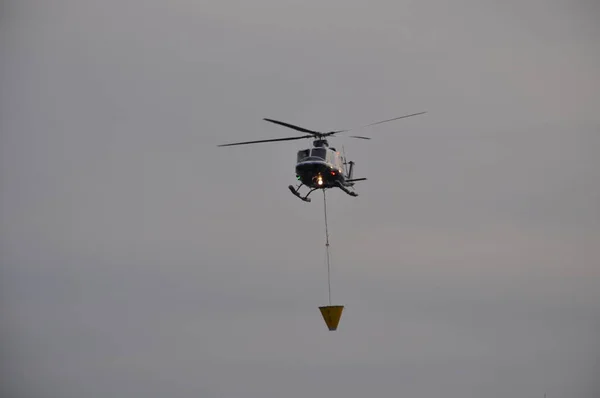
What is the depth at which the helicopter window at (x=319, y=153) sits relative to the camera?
64750 millimetres

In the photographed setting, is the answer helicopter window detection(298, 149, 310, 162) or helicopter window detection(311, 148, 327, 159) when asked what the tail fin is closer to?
helicopter window detection(311, 148, 327, 159)

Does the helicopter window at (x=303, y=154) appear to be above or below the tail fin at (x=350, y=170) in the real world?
below

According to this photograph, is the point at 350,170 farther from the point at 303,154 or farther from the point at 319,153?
the point at 303,154

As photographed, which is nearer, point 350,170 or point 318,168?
point 318,168

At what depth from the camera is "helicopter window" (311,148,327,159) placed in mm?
64750

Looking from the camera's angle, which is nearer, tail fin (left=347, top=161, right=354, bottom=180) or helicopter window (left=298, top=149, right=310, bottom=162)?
helicopter window (left=298, top=149, right=310, bottom=162)

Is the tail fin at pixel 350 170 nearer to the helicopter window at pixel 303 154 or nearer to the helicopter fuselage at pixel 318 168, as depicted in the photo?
the helicopter fuselage at pixel 318 168

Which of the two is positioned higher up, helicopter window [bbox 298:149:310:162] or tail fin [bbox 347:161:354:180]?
tail fin [bbox 347:161:354:180]

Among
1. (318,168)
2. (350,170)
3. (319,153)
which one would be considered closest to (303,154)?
(319,153)

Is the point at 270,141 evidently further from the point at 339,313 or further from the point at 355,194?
the point at 339,313

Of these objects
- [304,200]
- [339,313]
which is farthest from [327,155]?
[339,313]

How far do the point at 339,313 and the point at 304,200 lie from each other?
9.51m

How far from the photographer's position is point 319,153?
A: 6488cm

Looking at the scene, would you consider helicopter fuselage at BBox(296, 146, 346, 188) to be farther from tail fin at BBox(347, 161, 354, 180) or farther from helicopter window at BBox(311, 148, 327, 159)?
tail fin at BBox(347, 161, 354, 180)
